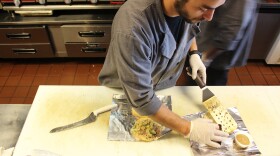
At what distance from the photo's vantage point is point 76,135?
34.2 inches

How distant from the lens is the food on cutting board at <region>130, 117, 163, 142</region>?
860 millimetres

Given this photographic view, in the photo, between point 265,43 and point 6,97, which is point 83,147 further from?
point 265,43

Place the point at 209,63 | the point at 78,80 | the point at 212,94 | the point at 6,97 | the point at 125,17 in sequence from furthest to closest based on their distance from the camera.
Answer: the point at 78,80, the point at 6,97, the point at 209,63, the point at 212,94, the point at 125,17

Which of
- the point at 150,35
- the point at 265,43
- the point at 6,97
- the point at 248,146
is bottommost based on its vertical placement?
the point at 6,97

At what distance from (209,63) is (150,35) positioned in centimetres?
69

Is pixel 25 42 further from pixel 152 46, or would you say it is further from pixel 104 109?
pixel 152 46

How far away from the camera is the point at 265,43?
195 centimetres

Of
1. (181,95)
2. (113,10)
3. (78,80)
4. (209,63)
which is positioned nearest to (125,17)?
(181,95)

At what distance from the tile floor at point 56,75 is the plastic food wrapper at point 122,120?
1.00 m

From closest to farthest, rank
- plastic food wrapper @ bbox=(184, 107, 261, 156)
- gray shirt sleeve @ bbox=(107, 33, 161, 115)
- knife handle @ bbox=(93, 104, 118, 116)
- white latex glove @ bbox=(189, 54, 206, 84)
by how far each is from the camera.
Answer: gray shirt sleeve @ bbox=(107, 33, 161, 115)
plastic food wrapper @ bbox=(184, 107, 261, 156)
knife handle @ bbox=(93, 104, 118, 116)
white latex glove @ bbox=(189, 54, 206, 84)

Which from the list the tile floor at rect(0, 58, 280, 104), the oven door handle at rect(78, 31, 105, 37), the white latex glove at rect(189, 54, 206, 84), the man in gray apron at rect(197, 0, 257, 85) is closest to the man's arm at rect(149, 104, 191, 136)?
the white latex glove at rect(189, 54, 206, 84)

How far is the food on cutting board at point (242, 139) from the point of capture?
0.82 metres

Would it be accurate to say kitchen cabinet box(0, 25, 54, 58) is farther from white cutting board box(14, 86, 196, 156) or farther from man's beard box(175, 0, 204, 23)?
man's beard box(175, 0, 204, 23)

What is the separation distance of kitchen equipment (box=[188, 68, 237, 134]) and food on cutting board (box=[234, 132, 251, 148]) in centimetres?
3
